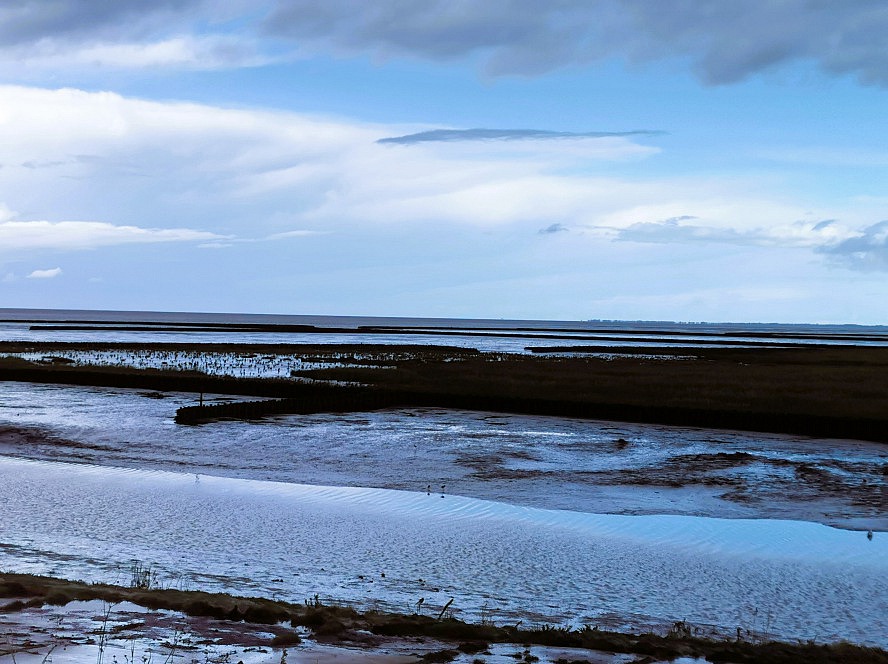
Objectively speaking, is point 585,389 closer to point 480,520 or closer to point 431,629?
point 480,520

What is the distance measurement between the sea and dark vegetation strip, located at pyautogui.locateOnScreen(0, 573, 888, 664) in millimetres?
881

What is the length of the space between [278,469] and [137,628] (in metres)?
13.5

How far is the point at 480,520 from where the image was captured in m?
17.2

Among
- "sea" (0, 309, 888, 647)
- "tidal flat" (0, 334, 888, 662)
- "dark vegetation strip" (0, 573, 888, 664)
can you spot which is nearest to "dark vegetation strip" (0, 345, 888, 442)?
"tidal flat" (0, 334, 888, 662)

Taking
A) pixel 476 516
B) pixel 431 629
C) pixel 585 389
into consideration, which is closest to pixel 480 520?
pixel 476 516

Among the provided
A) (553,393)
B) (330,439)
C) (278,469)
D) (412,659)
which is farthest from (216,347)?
(412,659)

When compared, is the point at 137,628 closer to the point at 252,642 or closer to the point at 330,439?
the point at 252,642

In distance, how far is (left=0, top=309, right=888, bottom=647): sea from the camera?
39.7 feet

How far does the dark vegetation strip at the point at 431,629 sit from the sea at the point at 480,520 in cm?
88

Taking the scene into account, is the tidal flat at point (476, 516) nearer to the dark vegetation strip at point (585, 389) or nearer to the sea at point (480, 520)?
the sea at point (480, 520)

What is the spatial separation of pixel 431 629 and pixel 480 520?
24.1 ft

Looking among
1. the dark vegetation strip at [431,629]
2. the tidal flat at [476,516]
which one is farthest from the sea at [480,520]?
the dark vegetation strip at [431,629]

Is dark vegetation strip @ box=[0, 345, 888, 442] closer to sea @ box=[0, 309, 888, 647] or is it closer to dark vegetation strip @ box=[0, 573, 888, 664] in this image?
sea @ box=[0, 309, 888, 647]

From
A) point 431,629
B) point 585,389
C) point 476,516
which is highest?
point 585,389
